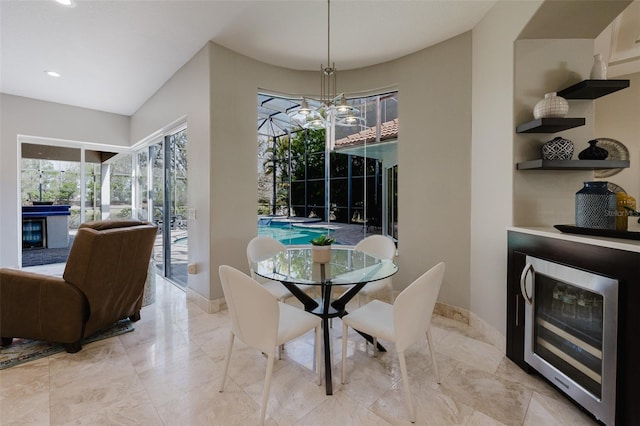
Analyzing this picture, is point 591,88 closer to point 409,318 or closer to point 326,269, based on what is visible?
point 409,318

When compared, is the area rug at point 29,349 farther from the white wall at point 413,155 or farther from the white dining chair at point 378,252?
the white dining chair at point 378,252

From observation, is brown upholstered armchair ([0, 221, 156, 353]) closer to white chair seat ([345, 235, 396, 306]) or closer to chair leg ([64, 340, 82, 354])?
chair leg ([64, 340, 82, 354])

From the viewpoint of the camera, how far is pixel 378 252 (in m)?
2.89

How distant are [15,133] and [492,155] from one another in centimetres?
697

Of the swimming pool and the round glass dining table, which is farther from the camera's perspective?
the swimming pool

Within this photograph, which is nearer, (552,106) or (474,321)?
(552,106)

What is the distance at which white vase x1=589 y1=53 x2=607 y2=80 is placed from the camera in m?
2.01

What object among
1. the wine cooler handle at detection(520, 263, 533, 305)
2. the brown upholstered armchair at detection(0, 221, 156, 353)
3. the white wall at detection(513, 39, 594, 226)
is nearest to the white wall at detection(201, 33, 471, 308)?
the white wall at detection(513, 39, 594, 226)

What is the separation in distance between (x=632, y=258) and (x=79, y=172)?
7536 mm

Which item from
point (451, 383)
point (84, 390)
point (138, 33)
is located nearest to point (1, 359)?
point (84, 390)

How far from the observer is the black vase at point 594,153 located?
6.64 ft

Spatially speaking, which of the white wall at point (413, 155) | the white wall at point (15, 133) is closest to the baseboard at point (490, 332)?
the white wall at point (413, 155)

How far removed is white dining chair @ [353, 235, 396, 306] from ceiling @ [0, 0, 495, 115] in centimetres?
211

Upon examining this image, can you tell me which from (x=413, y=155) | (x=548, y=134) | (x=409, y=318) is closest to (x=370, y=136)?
(x=413, y=155)
